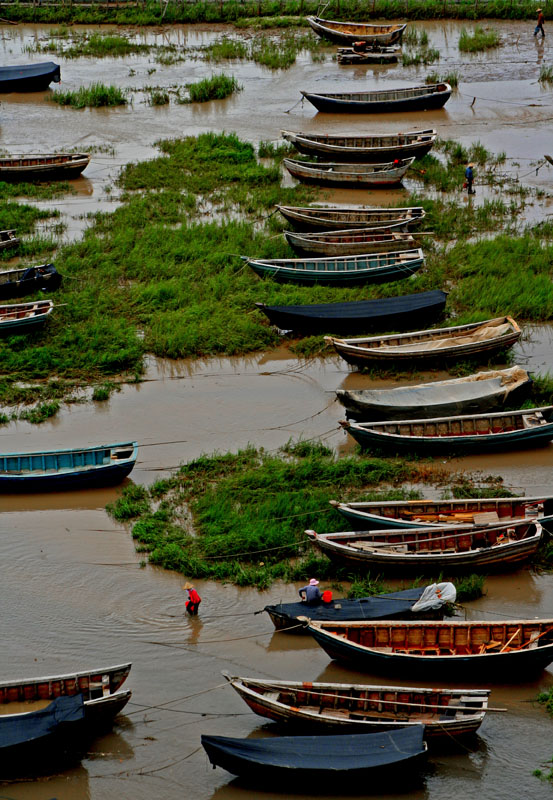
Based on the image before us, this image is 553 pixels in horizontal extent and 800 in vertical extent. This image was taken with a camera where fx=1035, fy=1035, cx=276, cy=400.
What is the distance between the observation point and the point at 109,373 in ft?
78.5

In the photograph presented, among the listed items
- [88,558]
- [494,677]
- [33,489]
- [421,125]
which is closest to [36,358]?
[33,489]

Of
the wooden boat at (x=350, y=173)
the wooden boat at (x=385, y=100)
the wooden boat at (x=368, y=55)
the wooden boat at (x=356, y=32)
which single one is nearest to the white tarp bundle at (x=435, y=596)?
the wooden boat at (x=350, y=173)

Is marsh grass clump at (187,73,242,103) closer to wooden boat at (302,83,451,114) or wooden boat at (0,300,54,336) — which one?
wooden boat at (302,83,451,114)

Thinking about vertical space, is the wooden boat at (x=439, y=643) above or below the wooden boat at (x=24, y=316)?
below

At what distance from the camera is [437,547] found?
17.6 meters

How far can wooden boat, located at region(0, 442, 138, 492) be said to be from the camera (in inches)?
775

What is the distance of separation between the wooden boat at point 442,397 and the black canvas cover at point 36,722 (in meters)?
8.94

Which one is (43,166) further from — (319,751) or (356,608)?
(319,751)

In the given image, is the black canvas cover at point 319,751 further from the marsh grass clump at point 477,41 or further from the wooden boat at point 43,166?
the marsh grass clump at point 477,41

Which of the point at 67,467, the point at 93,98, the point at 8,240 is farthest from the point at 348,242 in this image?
the point at 93,98

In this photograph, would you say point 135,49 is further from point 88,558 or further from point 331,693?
point 331,693

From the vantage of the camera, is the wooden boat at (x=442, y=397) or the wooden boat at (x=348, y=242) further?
the wooden boat at (x=348, y=242)

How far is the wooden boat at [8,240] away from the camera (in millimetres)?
28516

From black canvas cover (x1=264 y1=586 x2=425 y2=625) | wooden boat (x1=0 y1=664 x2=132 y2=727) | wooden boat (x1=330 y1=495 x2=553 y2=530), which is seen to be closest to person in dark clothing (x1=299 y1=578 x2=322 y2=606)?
black canvas cover (x1=264 y1=586 x2=425 y2=625)
